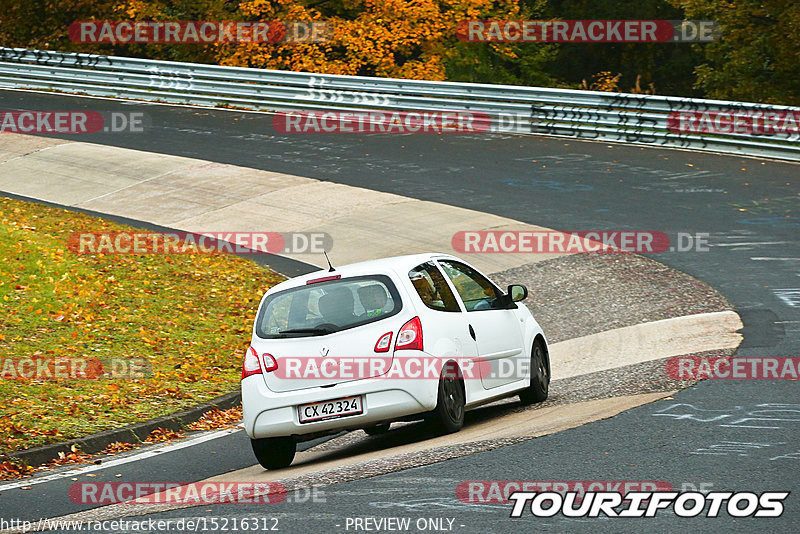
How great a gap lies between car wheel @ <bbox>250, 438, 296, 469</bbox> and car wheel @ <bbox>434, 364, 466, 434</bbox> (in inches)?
48.2

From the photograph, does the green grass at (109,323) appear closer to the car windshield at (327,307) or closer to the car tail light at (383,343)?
the car windshield at (327,307)

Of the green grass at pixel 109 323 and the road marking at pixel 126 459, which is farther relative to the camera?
the green grass at pixel 109 323

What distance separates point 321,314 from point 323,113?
20.2 metres

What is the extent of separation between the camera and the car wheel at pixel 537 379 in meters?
10.5

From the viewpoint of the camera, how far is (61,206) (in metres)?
22.4

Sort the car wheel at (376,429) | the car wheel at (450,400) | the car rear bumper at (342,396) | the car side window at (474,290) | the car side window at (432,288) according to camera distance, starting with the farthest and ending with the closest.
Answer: the car side window at (474,290) < the car side window at (432,288) < the car wheel at (376,429) < the car wheel at (450,400) < the car rear bumper at (342,396)

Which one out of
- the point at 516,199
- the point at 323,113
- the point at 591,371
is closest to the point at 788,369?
the point at 591,371

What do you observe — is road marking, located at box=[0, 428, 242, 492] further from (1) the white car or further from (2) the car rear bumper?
(2) the car rear bumper

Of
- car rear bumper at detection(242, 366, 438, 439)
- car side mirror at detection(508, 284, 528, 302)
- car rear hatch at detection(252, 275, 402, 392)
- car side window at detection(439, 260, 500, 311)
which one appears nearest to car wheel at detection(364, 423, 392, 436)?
car rear bumper at detection(242, 366, 438, 439)

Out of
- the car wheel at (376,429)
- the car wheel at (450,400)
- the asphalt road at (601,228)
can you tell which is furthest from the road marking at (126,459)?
the car wheel at (450,400)

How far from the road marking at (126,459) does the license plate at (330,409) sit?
1778mm

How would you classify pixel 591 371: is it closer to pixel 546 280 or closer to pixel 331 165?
pixel 546 280

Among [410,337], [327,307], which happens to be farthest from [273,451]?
[410,337]

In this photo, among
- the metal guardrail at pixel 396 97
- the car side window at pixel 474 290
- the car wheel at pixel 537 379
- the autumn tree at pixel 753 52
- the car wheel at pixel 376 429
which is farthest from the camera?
the autumn tree at pixel 753 52
